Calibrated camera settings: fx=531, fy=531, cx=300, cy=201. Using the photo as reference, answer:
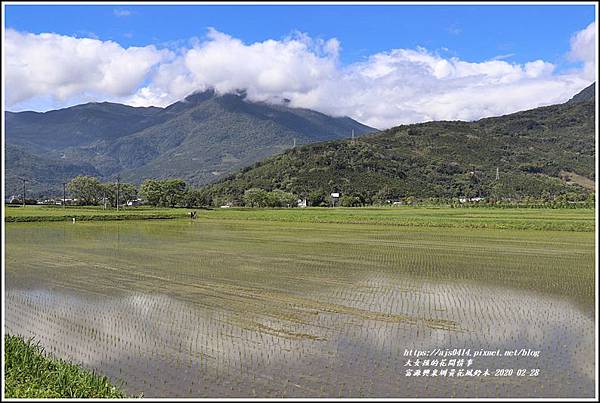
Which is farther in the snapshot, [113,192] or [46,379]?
[113,192]

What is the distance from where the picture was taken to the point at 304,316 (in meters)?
11.8

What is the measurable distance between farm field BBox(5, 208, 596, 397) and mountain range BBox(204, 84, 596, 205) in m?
86.7

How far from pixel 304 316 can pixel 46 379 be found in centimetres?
583

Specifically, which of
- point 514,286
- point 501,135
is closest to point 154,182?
point 514,286

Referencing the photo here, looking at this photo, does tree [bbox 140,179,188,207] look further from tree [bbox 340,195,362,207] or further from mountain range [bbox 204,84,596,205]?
tree [bbox 340,195,362,207]

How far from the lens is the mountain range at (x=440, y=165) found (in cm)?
12550

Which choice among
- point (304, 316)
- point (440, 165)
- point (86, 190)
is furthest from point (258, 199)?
point (304, 316)

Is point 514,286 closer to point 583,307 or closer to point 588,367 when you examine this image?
point 583,307

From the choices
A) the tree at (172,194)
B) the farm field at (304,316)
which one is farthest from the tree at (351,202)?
the farm field at (304,316)

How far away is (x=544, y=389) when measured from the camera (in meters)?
7.51

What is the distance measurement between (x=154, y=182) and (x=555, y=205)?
63.2 m

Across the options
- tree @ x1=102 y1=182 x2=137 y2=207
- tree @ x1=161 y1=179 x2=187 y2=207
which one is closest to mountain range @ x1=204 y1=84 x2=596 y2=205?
tree @ x1=161 y1=179 x2=187 y2=207

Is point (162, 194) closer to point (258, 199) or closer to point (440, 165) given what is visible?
point (258, 199)

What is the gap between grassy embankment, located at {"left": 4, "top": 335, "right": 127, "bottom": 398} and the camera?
21.8 ft
